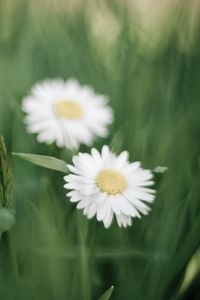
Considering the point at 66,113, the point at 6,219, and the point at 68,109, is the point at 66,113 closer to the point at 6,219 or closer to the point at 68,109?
the point at 68,109

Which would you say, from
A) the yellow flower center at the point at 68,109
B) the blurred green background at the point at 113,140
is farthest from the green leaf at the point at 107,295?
the yellow flower center at the point at 68,109

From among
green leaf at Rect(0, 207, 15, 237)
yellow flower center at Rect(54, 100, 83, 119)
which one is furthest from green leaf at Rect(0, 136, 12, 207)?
yellow flower center at Rect(54, 100, 83, 119)

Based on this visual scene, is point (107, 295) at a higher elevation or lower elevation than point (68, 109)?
lower

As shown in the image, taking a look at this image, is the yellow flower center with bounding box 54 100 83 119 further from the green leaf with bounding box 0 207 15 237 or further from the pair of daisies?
the green leaf with bounding box 0 207 15 237

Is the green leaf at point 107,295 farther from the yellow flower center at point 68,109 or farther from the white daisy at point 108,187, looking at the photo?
the yellow flower center at point 68,109

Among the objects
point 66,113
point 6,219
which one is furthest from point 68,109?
point 6,219

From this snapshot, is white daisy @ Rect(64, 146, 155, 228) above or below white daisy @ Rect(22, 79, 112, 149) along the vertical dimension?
below

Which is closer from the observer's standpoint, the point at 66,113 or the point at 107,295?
the point at 107,295
